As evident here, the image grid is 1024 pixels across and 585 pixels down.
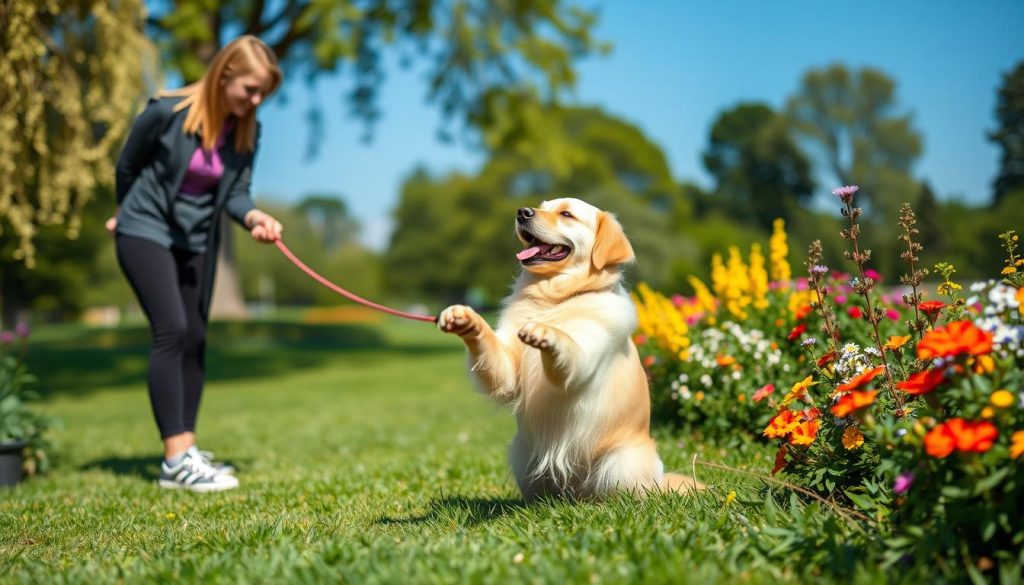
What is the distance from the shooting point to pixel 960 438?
2.10 m

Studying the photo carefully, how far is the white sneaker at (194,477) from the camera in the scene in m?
4.63

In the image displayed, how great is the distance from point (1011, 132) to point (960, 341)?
5408mm

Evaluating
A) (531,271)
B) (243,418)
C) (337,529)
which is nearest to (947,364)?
(531,271)

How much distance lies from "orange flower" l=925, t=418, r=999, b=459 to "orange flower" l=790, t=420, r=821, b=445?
74 centimetres

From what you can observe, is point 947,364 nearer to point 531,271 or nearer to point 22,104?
point 531,271

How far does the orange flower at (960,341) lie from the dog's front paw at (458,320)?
1442mm

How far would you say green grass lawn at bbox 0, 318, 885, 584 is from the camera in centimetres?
239

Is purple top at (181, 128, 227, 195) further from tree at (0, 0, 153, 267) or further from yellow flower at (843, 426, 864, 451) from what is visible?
yellow flower at (843, 426, 864, 451)

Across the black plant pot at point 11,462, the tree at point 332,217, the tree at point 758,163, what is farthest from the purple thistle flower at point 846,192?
the tree at point 332,217

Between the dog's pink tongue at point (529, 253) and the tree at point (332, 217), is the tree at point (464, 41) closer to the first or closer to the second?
the dog's pink tongue at point (529, 253)

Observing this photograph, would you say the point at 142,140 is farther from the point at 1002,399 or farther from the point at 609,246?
the point at 1002,399

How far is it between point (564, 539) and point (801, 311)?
111 inches

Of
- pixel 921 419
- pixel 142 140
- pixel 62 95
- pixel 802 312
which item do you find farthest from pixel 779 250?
pixel 62 95

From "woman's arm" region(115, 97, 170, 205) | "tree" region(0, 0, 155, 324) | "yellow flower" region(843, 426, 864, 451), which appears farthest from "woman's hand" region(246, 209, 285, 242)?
"yellow flower" region(843, 426, 864, 451)
